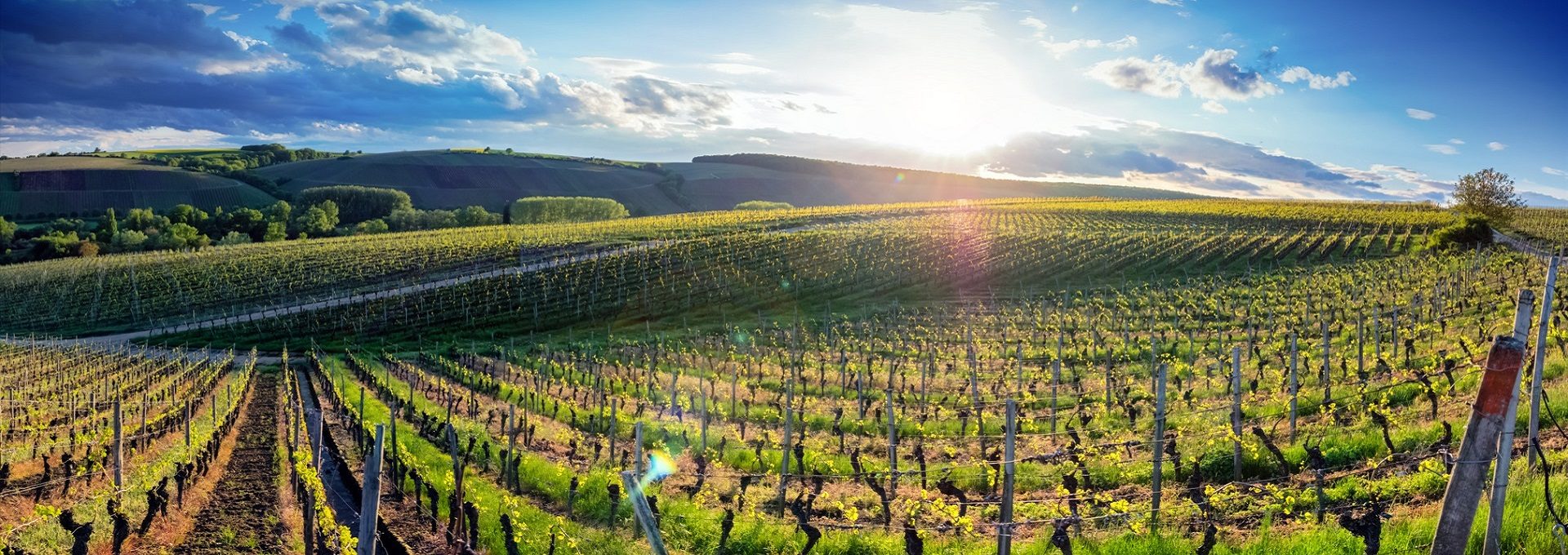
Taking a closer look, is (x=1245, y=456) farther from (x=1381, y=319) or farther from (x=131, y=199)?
(x=131, y=199)

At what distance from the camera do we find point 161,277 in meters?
56.6

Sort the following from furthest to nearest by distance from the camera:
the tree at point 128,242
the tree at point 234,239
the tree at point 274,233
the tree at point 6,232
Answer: the tree at point 6,232 → the tree at point 274,233 → the tree at point 234,239 → the tree at point 128,242

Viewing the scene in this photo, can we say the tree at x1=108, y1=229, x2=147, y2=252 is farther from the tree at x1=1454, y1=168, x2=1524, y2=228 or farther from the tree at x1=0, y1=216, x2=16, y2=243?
the tree at x1=1454, y1=168, x2=1524, y2=228

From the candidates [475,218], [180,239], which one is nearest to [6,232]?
[180,239]

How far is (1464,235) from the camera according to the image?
49688mm

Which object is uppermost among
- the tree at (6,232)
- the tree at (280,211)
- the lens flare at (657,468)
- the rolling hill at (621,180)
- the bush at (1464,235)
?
the rolling hill at (621,180)

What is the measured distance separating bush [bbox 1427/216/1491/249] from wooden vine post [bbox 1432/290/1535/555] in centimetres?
5577

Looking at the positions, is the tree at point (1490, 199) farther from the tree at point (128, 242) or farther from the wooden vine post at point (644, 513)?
the tree at point (128, 242)

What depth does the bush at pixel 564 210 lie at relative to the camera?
11067cm

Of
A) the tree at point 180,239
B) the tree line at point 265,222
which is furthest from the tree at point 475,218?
the tree at point 180,239

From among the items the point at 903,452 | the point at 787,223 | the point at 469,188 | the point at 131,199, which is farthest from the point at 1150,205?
the point at 131,199

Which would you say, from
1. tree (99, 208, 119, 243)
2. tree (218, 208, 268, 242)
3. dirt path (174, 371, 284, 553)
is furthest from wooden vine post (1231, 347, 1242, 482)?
tree (99, 208, 119, 243)

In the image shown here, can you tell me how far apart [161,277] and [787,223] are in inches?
1953

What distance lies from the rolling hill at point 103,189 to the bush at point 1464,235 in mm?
135474
